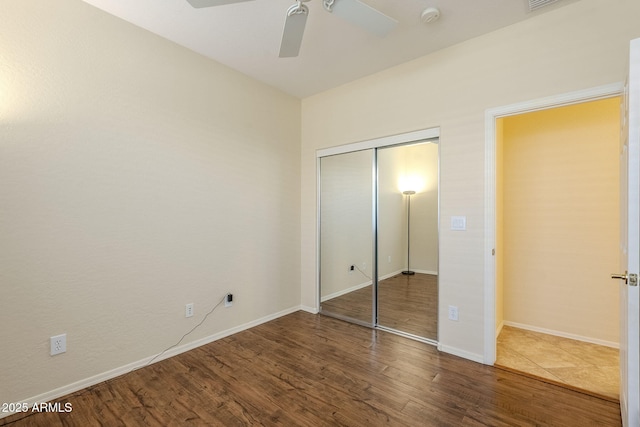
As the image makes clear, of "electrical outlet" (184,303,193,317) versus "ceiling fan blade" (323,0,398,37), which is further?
"electrical outlet" (184,303,193,317)

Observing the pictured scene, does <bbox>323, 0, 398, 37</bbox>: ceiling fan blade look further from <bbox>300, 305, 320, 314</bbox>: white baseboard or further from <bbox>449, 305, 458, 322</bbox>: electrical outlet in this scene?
<bbox>300, 305, 320, 314</bbox>: white baseboard

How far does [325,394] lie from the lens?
79.3 inches

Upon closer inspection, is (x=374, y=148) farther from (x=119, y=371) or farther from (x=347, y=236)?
(x=119, y=371)

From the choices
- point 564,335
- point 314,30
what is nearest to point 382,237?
point 564,335

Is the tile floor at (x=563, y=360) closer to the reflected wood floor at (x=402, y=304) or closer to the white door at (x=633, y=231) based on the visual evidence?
the reflected wood floor at (x=402, y=304)

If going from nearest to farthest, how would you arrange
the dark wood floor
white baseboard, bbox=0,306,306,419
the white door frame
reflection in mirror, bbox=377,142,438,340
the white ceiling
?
the dark wood floor < white baseboard, bbox=0,306,306,419 < the white ceiling < the white door frame < reflection in mirror, bbox=377,142,438,340

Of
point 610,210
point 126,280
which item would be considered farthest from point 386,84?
point 126,280

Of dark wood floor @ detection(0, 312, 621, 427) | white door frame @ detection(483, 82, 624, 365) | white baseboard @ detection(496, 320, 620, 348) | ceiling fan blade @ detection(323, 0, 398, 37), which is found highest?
ceiling fan blade @ detection(323, 0, 398, 37)

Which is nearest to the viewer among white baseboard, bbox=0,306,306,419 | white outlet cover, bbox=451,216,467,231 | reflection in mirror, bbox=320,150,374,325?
white baseboard, bbox=0,306,306,419

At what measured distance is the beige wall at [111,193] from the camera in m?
1.85

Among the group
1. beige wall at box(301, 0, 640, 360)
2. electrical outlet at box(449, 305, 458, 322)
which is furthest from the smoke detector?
electrical outlet at box(449, 305, 458, 322)

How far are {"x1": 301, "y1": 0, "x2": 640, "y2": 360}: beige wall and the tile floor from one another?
418 millimetres

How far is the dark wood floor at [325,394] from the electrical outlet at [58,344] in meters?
0.33

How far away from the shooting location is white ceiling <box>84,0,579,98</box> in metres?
2.11
